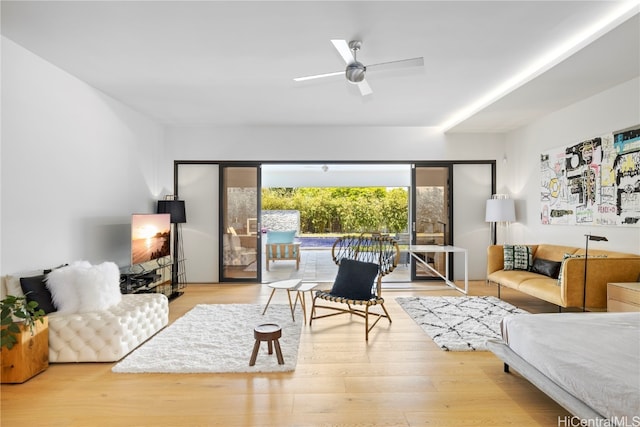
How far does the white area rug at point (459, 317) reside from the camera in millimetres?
3395

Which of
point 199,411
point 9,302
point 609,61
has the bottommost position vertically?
point 199,411

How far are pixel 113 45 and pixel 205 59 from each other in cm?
81

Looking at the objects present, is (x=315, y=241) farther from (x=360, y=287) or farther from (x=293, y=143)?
(x=360, y=287)

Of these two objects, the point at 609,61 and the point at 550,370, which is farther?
the point at 609,61

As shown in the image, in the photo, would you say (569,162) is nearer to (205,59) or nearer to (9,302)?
(205,59)

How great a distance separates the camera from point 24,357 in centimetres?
265

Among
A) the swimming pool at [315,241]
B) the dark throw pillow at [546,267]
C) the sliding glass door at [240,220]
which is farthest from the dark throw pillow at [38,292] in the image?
the swimming pool at [315,241]

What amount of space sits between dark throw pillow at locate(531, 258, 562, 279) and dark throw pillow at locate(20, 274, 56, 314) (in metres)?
5.56

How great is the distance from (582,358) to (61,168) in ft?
15.7

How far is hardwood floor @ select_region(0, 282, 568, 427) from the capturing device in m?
2.17

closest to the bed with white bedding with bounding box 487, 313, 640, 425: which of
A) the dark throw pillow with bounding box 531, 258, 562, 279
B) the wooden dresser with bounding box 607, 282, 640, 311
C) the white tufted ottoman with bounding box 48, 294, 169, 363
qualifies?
the wooden dresser with bounding box 607, 282, 640, 311

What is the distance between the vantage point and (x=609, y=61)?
3.32m

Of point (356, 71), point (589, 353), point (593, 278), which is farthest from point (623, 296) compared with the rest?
point (356, 71)

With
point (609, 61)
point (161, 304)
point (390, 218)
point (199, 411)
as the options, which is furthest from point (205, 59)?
point (390, 218)
